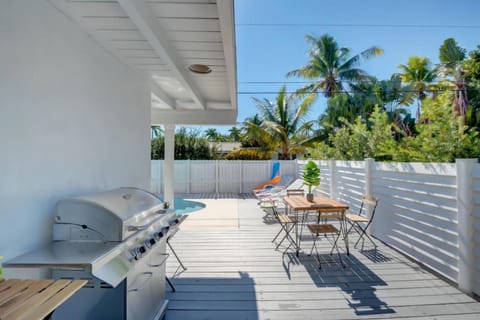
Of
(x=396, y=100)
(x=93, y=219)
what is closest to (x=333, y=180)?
(x=93, y=219)

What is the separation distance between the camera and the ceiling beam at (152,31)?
1.60 metres

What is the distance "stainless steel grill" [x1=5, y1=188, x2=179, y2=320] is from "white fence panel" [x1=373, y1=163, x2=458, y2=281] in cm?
323

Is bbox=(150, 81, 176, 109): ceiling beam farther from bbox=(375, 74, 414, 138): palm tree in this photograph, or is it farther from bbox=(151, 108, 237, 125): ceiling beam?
bbox=(375, 74, 414, 138): palm tree

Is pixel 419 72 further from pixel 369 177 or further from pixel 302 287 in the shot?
pixel 302 287

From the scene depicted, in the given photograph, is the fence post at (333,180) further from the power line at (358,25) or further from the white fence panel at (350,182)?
the power line at (358,25)

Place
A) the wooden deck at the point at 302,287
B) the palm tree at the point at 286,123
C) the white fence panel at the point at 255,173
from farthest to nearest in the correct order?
the palm tree at the point at 286,123, the white fence panel at the point at 255,173, the wooden deck at the point at 302,287

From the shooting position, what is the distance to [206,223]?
5.72 metres

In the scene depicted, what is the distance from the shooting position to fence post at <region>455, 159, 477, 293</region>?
263 cm

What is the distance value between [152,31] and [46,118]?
951mm

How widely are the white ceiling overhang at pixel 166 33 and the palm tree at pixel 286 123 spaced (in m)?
8.12

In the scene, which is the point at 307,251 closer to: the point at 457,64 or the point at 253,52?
the point at 253,52

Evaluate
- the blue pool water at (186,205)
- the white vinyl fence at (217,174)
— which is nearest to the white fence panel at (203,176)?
the white vinyl fence at (217,174)

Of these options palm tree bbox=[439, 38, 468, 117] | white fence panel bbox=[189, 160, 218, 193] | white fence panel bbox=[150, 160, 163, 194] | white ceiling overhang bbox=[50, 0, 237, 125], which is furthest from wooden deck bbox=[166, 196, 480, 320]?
palm tree bbox=[439, 38, 468, 117]

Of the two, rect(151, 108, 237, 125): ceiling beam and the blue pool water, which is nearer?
rect(151, 108, 237, 125): ceiling beam
